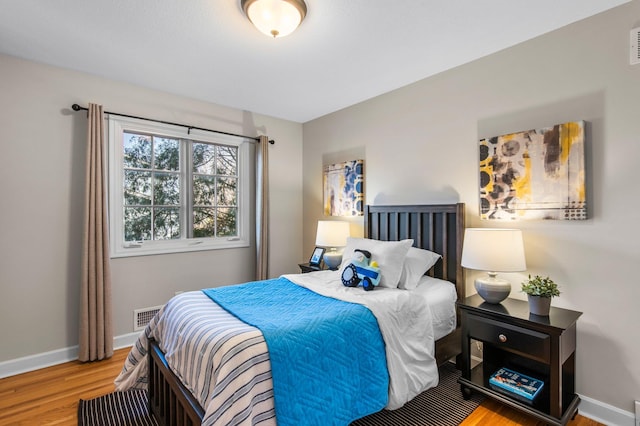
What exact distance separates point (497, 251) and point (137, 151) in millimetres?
3332

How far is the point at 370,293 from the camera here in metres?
2.29

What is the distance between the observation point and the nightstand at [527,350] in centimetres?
178

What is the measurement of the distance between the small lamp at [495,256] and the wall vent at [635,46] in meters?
1.18

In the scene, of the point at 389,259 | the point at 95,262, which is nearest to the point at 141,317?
the point at 95,262

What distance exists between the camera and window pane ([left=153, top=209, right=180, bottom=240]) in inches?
130

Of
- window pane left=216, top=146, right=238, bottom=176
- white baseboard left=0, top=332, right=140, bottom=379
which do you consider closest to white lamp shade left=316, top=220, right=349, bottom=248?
window pane left=216, top=146, right=238, bottom=176

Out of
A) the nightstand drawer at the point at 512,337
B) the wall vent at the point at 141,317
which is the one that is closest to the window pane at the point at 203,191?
the wall vent at the point at 141,317

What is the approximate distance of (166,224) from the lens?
3375 mm

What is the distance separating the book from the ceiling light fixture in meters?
2.64

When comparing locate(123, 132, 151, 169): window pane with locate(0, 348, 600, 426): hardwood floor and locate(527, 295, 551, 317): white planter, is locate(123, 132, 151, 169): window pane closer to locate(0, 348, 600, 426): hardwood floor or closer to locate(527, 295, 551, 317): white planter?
locate(0, 348, 600, 426): hardwood floor

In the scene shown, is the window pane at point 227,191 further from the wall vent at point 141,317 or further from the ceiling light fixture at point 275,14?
the ceiling light fixture at point 275,14

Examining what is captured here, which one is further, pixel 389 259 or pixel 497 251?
pixel 389 259

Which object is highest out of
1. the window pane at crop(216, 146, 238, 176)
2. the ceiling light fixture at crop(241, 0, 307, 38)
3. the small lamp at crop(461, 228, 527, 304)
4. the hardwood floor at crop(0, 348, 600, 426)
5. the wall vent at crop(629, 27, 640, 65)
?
the ceiling light fixture at crop(241, 0, 307, 38)

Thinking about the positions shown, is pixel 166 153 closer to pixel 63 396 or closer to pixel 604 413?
pixel 63 396
